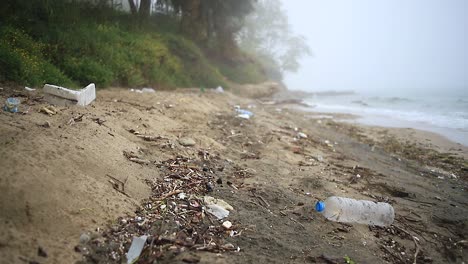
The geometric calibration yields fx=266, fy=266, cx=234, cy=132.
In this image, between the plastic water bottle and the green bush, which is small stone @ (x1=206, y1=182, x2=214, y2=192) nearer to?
the plastic water bottle

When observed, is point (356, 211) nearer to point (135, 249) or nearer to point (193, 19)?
point (135, 249)

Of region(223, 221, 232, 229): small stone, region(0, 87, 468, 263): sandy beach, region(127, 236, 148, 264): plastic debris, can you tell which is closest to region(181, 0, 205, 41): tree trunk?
region(0, 87, 468, 263): sandy beach

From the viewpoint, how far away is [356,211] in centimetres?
332

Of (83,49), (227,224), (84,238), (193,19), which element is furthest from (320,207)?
(193,19)

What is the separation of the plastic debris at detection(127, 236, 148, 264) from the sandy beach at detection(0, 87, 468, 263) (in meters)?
0.05

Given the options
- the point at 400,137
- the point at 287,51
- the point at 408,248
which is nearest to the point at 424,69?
the point at 287,51

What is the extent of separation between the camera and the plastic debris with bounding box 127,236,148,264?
2003mm

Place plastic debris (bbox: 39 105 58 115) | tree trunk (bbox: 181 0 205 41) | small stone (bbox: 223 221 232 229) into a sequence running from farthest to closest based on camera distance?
tree trunk (bbox: 181 0 205 41), plastic debris (bbox: 39 105 58 115), small stone (bbox: 223 221 232 229)

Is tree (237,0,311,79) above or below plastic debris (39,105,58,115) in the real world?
above

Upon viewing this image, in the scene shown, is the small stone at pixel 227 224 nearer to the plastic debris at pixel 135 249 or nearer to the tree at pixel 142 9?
the plastic debris at pixel 135 249

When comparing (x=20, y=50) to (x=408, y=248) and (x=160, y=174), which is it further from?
(x=408, y=248)

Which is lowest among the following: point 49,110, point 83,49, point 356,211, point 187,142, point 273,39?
point 356,211

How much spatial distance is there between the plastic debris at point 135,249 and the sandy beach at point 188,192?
48mm

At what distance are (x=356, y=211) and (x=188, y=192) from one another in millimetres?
2088
